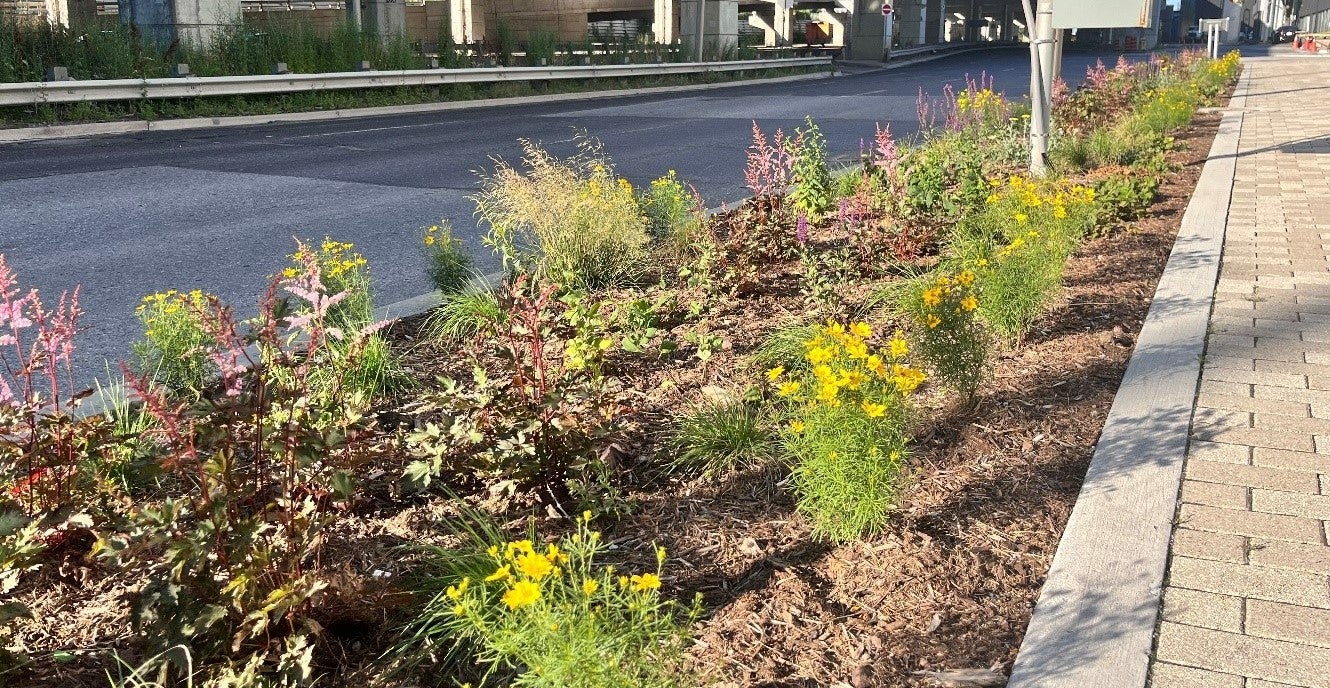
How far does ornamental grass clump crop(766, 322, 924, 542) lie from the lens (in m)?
3.17

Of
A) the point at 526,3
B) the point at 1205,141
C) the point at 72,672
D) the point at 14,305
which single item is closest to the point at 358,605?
the point at 72,672

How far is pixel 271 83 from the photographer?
703 inches

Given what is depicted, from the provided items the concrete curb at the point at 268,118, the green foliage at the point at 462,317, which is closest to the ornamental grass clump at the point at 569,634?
the green foliage at the point at 462,317

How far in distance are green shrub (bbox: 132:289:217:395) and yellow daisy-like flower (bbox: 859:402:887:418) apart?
268 centimetres

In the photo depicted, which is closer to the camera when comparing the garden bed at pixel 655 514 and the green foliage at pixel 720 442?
the garden bed at pixel 655 514

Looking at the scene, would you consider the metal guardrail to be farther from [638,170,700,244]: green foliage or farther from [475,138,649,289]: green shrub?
[475,138,649,289]: green shrub

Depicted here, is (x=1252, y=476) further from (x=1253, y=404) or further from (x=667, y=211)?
(x=667, y=211)

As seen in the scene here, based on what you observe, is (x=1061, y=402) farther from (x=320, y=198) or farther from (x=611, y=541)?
(x=320, y=198)

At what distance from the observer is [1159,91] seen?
15406 millimetres

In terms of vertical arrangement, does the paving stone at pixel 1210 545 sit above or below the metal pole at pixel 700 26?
below

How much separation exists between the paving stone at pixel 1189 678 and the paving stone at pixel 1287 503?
1.02m

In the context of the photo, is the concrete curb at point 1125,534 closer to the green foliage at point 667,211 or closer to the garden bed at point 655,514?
the garden bed at point 655,514

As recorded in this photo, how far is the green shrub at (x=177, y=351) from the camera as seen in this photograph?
14.8ft

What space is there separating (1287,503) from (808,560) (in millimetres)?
1568
